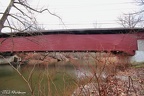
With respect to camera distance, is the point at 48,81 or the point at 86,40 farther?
the point at 86,40

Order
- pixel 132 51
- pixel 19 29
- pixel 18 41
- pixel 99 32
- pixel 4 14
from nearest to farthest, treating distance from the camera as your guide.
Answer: pixel 19 29 < pixel 4 14 < pixel 132 51 < pixel 99 32 < pixel 18 41

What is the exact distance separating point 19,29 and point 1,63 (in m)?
15.2

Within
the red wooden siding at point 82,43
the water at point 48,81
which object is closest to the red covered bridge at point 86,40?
the red wooden siding at point 82,43

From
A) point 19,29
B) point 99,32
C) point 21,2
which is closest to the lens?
point 19,29

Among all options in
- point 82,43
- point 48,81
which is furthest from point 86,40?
point 48,81

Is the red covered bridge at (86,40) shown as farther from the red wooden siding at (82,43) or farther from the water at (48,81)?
the water at (48,81)

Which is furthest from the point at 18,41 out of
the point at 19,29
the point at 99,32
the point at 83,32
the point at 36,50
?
the point at 19,29

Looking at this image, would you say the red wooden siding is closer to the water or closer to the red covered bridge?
the red covered bridge

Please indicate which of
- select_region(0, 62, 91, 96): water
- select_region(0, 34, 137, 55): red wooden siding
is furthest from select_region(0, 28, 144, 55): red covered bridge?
select_region(0, 62, 91, 96): water

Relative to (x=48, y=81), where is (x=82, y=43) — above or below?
below

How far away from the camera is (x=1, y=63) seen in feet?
91.4

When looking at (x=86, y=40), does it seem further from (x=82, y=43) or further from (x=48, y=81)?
(x=48, y=81)

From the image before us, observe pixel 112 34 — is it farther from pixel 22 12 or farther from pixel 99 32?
pixel 22 12

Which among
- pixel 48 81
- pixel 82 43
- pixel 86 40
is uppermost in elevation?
pixel 48 81
